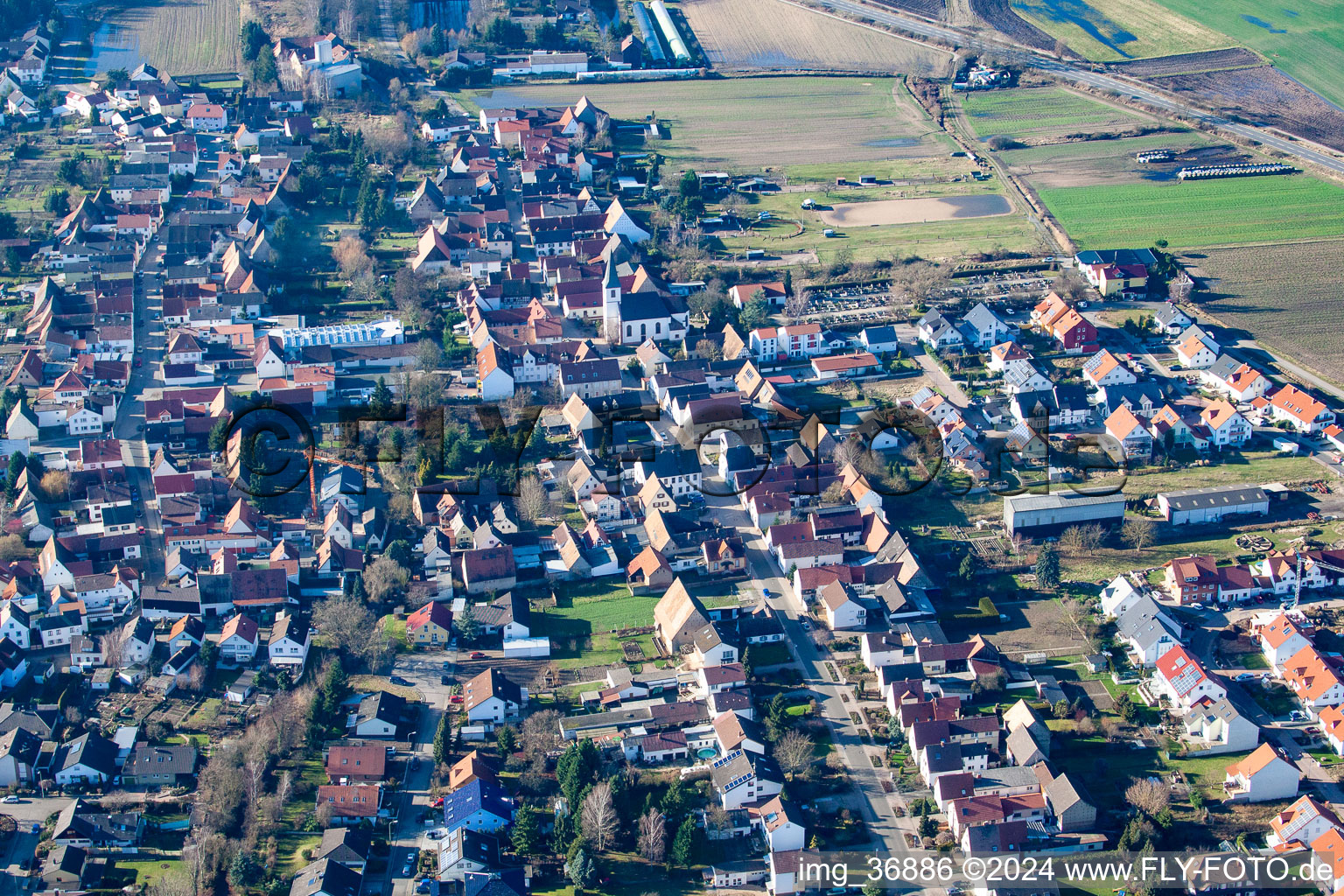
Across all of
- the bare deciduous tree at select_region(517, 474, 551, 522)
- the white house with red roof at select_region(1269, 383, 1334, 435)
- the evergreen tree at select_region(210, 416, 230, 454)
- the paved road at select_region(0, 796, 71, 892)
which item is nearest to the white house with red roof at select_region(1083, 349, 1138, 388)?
the white house with red roof at select_region(1269, 383, 1334, 435)

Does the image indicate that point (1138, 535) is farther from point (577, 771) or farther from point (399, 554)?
point (399, 554)

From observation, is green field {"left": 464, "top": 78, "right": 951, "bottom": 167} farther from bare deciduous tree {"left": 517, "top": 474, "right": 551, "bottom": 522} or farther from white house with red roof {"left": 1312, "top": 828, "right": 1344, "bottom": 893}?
white house with red roof {"left": 1312, "top": 828, "right": 1344, "bottom": 893}

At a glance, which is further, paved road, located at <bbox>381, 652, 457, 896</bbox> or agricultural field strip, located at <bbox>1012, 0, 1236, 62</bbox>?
agricultural field strip, located at <bbox>1012, 0, 1236, 62</bbox>

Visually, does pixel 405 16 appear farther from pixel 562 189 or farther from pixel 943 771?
pixel 943 771

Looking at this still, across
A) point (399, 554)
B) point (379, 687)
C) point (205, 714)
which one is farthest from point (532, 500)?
point (205, 714)

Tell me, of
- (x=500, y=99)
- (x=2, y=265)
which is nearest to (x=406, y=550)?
(x=2, y=265)

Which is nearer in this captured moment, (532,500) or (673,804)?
(673,804)
